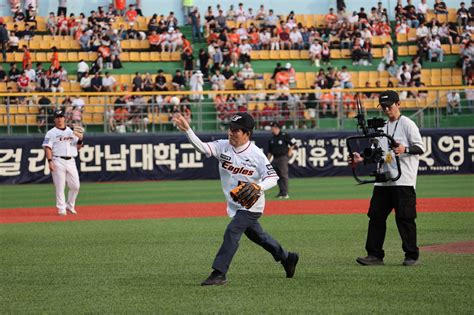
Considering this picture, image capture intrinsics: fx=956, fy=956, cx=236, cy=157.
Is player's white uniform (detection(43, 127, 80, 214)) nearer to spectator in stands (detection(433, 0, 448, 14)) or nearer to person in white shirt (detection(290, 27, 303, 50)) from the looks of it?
person in white shirt (detection(290, 27, 303, 50))

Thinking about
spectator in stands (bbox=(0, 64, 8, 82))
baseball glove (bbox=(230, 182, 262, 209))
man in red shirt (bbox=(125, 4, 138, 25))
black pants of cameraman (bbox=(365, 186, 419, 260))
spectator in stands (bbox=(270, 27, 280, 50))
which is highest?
man in red shirt (bbox=(125, 4, 138, 25))

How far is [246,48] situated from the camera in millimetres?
38219

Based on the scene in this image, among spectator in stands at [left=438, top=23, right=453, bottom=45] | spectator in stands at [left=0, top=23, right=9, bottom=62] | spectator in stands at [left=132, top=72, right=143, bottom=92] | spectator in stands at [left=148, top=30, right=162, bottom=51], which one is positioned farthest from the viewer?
spectator in stands at [left=438, top=23, right=453, bottom=45]

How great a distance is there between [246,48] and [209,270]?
27.9 metres

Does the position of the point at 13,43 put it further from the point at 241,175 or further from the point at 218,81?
the point at 241,175

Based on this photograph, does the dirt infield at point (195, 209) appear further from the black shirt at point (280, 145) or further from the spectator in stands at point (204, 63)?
the spectator in stands at point (204, 63)

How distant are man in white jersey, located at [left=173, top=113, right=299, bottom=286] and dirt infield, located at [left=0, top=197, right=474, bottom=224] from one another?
9132 millimetres

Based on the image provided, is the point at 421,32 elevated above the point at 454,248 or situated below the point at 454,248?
above

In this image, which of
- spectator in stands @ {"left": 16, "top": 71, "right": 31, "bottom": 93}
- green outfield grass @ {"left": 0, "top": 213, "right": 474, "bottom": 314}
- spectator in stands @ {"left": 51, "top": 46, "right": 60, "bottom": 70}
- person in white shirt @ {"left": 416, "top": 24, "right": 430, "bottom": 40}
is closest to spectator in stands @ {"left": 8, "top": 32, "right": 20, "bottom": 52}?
spectator in stands @ {"left": 51, "top": 46, "right": 60, "bottom": 70}

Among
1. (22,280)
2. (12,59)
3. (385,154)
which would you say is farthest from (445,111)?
(22,280)

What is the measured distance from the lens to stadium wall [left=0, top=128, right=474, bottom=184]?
3181cm

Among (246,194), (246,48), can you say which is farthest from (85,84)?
(246,194)

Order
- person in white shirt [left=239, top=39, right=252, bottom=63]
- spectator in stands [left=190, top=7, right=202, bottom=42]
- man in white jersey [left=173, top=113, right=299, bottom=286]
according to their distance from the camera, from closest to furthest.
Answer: man in white jersey [left=173, top=113, right=299, bottom=286] → person in white shirt [left=239, top=39, right=252, bottom=63] → spectator in stands [left=190, top=7, right=202, bottom=42]

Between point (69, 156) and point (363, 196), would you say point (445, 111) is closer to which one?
point (363, 196)
